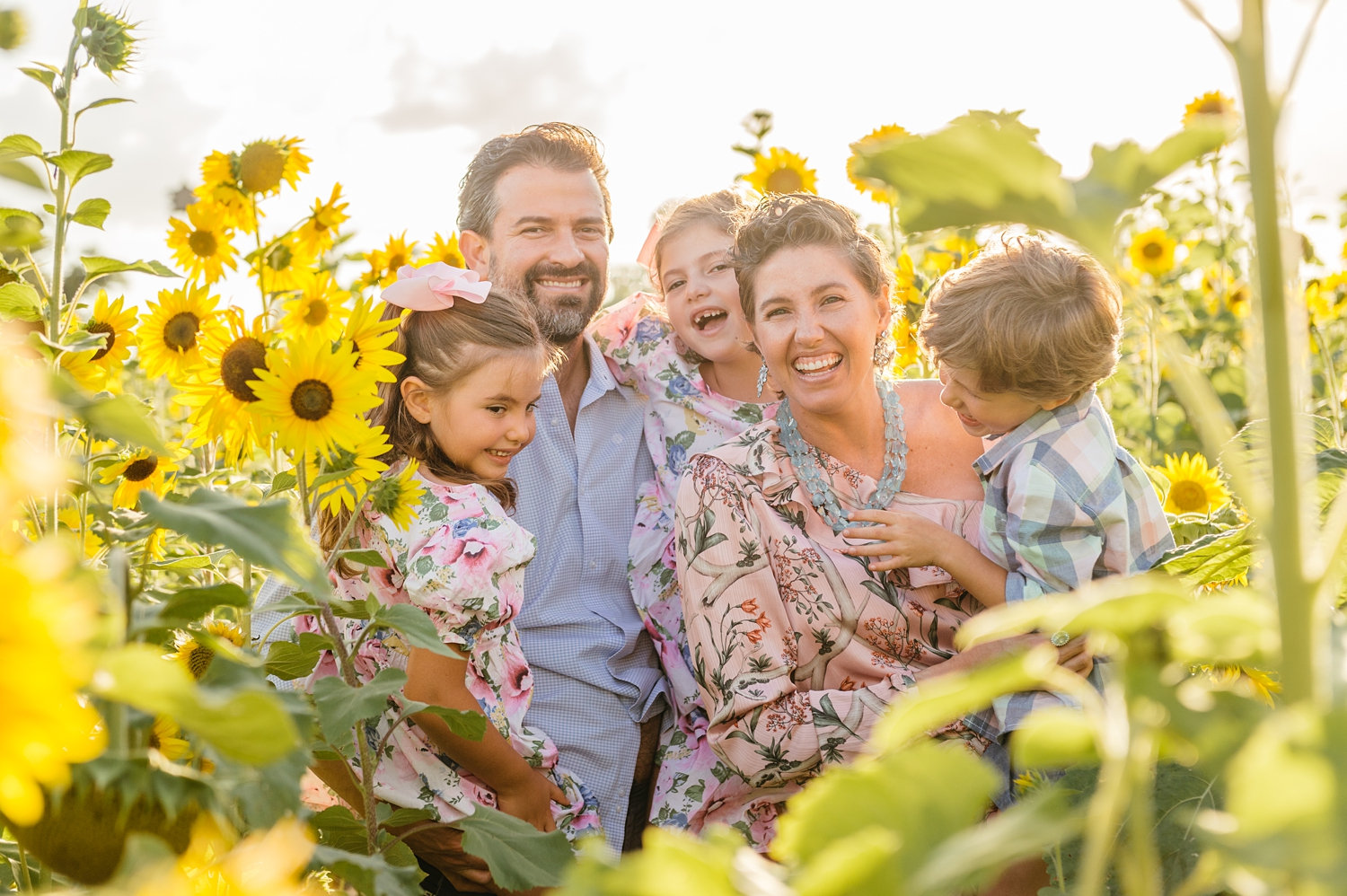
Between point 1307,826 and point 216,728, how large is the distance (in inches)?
15.1

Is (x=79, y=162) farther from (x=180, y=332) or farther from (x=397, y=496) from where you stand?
(x=180, y=332)

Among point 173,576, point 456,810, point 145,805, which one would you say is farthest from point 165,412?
point 145,805

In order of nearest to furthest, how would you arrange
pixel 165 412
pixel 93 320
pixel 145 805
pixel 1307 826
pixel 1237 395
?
1. pixel 1307 826
2. pixel 145 805
3. pixel 93 320
4. pixel 1237 395
5. pixel 165 412

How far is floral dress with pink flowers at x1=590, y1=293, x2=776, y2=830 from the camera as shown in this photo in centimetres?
239

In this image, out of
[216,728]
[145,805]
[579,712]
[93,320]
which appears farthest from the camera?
[579,712]

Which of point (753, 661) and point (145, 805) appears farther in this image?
point (753, 661)

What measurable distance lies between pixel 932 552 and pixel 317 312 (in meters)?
1.22

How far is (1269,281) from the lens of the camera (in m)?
0.41

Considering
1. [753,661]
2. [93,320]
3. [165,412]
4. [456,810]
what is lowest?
[456,810]

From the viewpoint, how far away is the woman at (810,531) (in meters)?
2.10

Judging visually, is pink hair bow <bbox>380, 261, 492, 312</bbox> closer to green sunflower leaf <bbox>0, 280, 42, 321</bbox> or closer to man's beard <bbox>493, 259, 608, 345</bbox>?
man's beard <bbox>493, 259, 608, 345</bbox>

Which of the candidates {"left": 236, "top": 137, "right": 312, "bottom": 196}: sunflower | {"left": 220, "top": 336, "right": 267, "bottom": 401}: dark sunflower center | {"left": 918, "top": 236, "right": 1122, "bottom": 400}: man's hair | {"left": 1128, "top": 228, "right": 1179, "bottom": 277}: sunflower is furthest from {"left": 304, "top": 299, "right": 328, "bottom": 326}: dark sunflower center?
{"left": 1128, "top": 228, "right": 1179, "bottom": 277}: sunflower

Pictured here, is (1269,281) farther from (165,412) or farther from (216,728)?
(165,412)

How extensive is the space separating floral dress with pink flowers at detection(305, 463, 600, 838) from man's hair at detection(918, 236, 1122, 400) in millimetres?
838
